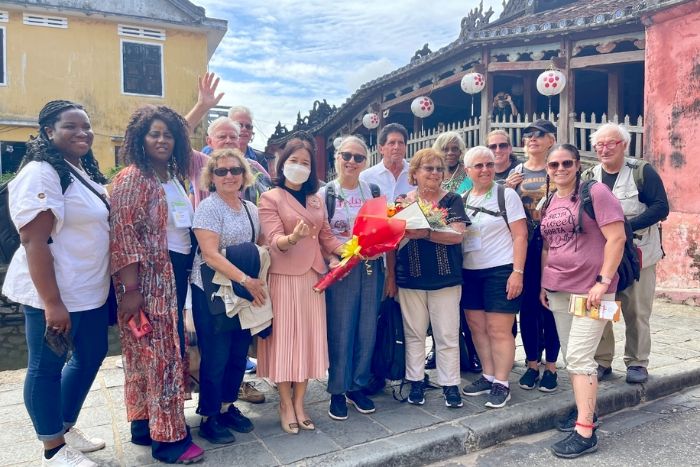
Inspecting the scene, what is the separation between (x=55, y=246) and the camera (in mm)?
2768

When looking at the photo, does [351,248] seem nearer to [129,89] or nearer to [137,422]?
[137,422]

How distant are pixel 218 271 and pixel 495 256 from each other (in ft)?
6.39

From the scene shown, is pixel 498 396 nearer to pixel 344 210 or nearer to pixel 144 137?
pixel 344 210

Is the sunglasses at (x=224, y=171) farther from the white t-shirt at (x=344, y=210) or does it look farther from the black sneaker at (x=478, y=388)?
the black sneaker at (x=478, y=388)

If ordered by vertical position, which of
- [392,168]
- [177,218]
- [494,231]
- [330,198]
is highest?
[392,168]

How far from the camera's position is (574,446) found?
11.0 ft

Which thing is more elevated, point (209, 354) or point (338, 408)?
point (209, 354)

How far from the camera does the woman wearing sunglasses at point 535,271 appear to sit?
418cm

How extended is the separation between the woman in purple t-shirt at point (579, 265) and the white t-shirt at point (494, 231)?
25cm

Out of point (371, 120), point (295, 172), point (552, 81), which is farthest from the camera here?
point (371, 120)

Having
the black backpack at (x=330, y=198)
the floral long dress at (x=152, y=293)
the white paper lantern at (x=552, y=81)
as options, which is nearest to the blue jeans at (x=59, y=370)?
the floral long dress at (x=152, y=293)

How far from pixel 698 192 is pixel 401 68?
7.39 m

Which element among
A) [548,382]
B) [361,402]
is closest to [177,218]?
[361,402]

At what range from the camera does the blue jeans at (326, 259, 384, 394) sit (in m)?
3.66
